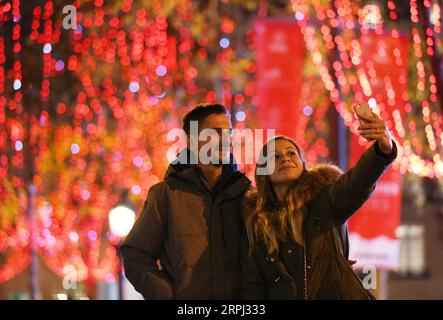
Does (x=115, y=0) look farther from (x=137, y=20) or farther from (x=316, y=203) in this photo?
(x=316, y=203)

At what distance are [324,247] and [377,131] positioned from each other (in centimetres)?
72

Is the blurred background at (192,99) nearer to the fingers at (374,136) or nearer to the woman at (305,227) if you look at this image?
the woman at (305,227)

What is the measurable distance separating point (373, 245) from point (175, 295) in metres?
9.33

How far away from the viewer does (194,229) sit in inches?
187

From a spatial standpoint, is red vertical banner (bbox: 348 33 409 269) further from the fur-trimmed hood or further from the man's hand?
the man's hand

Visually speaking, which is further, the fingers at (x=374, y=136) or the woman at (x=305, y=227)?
the woman at (x=305, y=227)

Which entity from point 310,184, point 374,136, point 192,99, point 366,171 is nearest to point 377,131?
point 374,136

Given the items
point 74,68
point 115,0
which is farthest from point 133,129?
point 115,0

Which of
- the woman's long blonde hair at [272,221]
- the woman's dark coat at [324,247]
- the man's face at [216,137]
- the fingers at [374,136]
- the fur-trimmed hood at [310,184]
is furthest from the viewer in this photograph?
the man's face at [216,137]

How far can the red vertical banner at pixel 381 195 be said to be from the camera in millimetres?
12859

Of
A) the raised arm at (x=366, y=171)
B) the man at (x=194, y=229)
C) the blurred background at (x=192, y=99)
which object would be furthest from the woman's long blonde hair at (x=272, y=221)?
the blurred background at (x=192, y=99)

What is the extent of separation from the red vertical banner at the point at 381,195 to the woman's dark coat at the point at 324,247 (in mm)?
8221

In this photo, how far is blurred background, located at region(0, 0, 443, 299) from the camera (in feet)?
42.6

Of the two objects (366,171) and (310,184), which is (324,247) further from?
(366,171)
